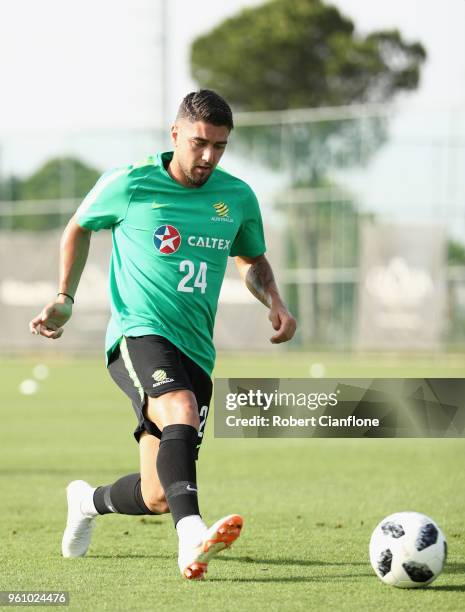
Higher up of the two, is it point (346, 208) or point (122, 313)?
point (122, 313)

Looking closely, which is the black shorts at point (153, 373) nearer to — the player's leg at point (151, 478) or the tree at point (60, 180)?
the player's leg at point (151, 478)

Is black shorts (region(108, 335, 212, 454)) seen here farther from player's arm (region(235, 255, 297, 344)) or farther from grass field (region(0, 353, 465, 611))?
grass field (region(0, 353, 465, 611))

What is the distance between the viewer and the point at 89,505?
6.01 meters

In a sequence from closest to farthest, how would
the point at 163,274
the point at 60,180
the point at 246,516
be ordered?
the point at 163,274 < the point at 246,516 < the point at 60,180

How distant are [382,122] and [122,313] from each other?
2303 centimetres

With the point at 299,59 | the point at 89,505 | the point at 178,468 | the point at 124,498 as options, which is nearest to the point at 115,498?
the point at 124,498

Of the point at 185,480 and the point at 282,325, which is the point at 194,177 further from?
the point at 185,480

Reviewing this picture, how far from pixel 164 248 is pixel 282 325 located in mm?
717

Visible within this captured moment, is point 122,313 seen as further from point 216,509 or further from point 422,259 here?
point 422,259

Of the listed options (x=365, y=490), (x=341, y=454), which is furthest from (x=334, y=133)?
(x=365, y=490)

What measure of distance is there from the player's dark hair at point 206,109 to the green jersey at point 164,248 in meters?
0.36

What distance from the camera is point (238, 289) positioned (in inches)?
1098

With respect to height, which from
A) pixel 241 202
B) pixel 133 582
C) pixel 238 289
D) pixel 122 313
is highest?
pixel 241 202

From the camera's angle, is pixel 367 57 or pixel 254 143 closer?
pixel 254 143
